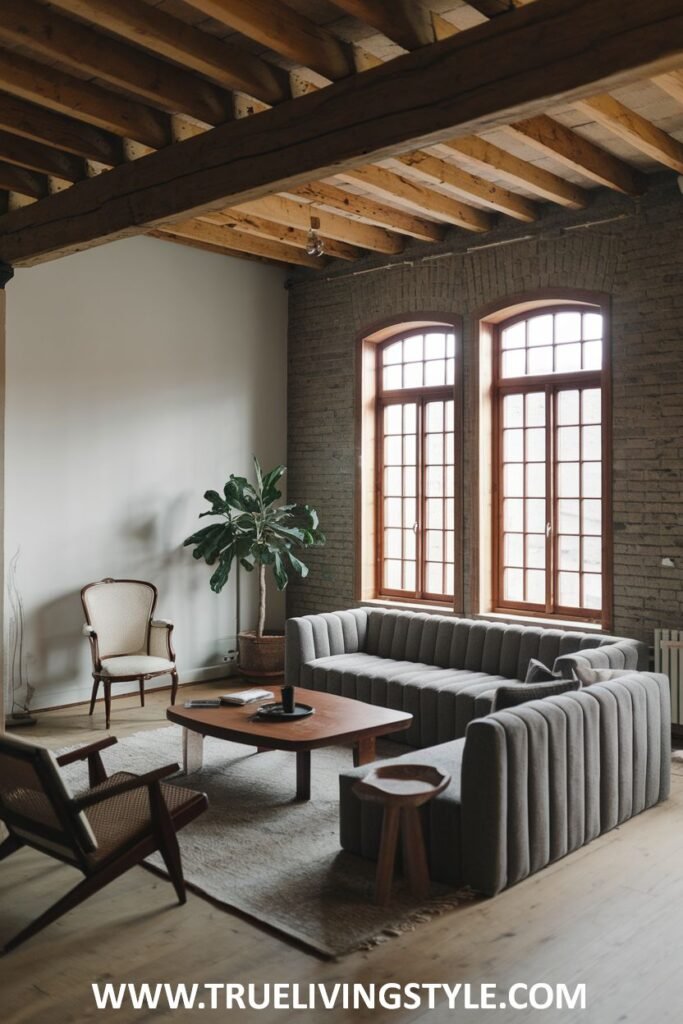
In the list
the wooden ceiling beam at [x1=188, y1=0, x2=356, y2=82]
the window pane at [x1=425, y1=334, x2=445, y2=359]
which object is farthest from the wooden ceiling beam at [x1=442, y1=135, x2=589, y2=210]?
the window pane at [x1=425, y1=334, x2=445, y2=359]

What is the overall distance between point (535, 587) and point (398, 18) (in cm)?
470

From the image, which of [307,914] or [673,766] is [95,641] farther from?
[673,766]

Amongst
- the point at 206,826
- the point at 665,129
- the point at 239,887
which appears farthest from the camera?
the point at 665,129

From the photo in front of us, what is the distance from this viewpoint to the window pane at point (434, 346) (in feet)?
26.3

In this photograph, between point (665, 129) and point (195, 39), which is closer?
point (195, 39)

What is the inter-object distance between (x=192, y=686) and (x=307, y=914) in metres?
4.58

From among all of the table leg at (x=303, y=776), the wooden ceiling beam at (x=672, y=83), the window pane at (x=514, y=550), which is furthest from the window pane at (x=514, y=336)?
the table leg at (x=303, y=776)

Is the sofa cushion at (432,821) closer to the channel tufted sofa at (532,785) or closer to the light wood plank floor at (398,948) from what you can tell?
the channel tufted sofa at (532,785)

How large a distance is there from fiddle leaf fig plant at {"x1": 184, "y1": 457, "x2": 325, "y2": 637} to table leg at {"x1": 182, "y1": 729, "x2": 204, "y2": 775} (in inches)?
92.7

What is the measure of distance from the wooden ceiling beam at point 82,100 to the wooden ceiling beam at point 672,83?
8.14ft

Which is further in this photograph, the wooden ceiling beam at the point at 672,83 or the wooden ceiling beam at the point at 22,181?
the wooden ceiling beam at the point at 22,181

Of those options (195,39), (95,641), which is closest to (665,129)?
(195,39)

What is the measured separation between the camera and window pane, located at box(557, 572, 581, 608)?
23.3 ft

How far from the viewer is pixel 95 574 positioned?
751cm
